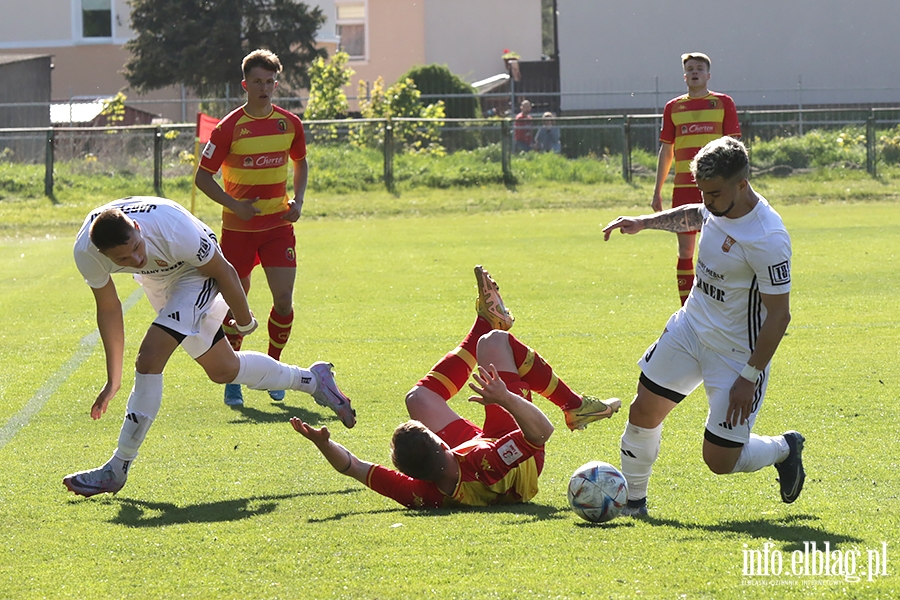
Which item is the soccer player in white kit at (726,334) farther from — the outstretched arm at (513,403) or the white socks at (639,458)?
the outstretched arm at (513,403)

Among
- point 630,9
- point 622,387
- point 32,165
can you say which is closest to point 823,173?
point 630,9

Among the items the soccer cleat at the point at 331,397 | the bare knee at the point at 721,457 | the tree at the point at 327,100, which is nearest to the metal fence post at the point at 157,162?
the tree at the point at 327,100

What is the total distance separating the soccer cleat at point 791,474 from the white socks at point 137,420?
3.13 meters

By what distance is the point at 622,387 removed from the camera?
8031 mm

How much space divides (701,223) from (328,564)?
236cm

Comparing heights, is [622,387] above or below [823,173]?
below

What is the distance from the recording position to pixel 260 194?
28.3 ft

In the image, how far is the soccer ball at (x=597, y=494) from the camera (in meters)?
5.04

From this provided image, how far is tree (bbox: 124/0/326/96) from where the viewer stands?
1689 inches

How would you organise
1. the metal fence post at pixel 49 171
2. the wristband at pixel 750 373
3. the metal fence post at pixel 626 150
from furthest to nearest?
the metal fence post at pixel 626 150
the metal fence post at pixel 49 171
the wristband at pixel 750 373

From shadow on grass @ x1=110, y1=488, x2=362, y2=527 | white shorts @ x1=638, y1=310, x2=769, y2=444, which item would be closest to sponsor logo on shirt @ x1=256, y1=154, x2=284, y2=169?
shadow on grass @ x1=110, y1=488, x2=362, y2=527

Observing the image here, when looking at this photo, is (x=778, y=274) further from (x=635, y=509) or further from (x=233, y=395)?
(x=233, y=395)

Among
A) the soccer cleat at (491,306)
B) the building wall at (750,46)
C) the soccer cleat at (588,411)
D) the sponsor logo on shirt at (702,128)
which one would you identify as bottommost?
the soccer cleat at (588,411)

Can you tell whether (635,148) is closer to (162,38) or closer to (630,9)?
(630,9)
